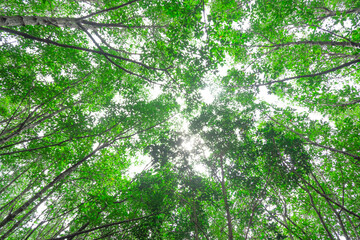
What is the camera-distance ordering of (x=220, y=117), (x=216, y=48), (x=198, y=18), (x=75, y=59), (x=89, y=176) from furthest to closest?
(x=220, y=117)
(x=75, y=59)
(x=89, y=176)
(x=216, y=48)
(x=198, y=18)

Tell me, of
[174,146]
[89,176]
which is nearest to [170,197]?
[174,146]

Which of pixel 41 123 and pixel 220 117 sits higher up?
pixel 220 117

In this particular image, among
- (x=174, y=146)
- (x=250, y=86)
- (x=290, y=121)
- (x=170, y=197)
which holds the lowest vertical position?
(x=170, y=197)

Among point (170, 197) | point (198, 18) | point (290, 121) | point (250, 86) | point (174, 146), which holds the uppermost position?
point (290, 121)

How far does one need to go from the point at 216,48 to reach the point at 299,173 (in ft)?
21.1

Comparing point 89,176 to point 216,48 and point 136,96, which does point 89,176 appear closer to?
point 136,96

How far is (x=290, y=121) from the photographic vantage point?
8836 millimetres

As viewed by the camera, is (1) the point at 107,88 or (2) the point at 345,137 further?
(1) the point at 107,88

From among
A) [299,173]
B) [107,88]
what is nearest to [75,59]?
[107,88]

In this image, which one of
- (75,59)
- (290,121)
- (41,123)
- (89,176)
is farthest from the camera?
(290,121)

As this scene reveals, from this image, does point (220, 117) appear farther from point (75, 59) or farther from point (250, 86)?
point (75, 59)

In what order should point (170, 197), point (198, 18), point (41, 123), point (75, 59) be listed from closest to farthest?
point (198, 18), point (170, 197), point (75, 59), point (41, 123)

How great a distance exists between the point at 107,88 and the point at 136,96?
1769 mm

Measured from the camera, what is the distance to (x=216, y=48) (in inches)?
181
